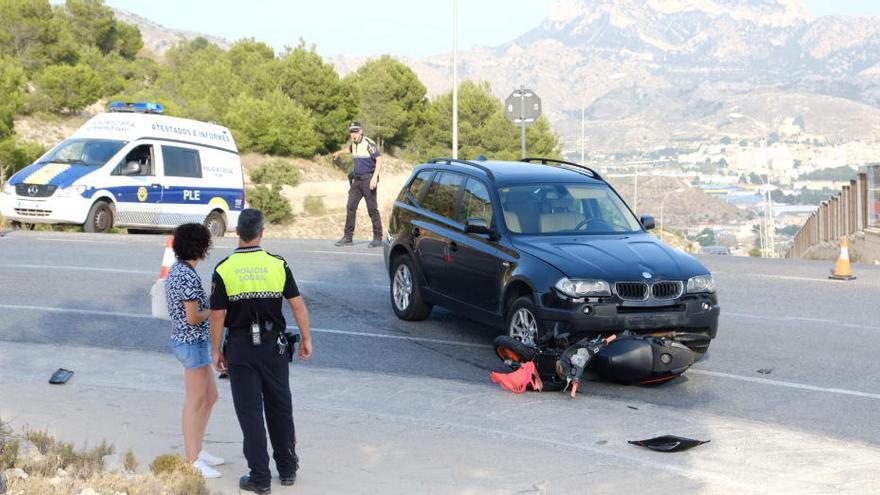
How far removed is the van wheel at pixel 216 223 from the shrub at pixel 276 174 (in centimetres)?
2864

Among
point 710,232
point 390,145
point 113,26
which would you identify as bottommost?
point 710,232

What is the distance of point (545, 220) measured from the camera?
10922mm

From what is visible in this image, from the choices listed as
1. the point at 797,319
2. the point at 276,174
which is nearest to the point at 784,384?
the point at 797,319

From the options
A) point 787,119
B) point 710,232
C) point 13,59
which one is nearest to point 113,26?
point 13,59

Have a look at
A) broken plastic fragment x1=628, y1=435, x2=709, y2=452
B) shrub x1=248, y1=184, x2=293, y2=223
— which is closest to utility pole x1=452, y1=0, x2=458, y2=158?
shrub x1=248, y1=184, x2=293, y2=223

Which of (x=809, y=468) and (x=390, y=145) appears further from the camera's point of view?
(x=390, y=145)

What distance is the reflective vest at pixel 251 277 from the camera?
6277 millimetres

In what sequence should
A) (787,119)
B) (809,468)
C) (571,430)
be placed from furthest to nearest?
(787,119) → (571,430) → (809,468)

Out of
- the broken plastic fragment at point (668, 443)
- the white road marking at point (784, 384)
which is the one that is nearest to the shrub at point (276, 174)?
the white road marking at point (784, 384)

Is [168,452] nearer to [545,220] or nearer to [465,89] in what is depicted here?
[545,220]

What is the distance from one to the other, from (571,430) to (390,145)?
65.3m

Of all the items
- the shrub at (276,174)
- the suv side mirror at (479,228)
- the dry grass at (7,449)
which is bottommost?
the dry grass at (7,449)

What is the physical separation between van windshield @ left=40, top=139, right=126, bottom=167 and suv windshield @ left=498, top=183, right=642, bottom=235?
13332mm

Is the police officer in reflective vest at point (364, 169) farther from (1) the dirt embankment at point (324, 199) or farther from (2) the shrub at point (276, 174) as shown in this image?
(2) the shrub at point (276, 174)
